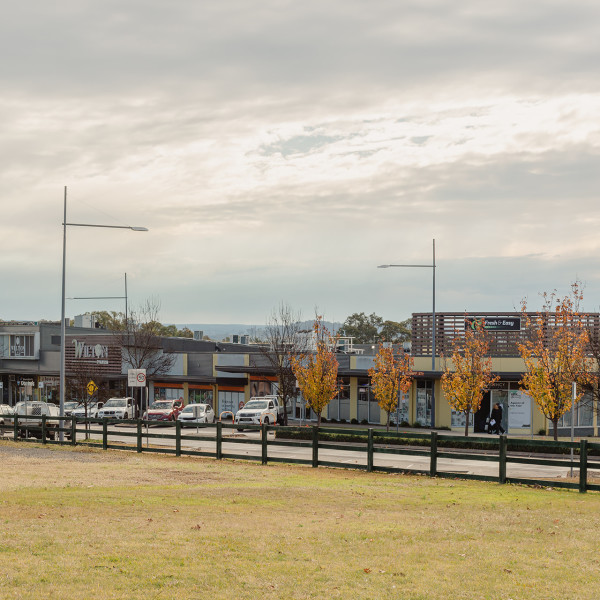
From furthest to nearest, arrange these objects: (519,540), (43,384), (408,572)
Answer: (43,384)
(519,540)
(408,572)

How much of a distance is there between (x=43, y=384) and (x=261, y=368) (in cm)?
2789

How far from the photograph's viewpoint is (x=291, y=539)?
39.7 ft

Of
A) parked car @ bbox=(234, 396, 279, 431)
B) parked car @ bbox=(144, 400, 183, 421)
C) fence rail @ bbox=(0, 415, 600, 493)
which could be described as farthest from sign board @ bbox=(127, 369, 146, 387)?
parked car @ bbox=(144, 400, 183, 421)

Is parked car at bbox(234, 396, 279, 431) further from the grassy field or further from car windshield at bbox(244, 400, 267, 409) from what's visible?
the grassy field

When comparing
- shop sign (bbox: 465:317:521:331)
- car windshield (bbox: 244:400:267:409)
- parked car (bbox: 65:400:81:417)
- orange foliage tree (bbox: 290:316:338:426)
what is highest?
shop sign (bbox: 465:317:521:331)

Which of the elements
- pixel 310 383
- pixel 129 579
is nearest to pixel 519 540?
pixel 129 579

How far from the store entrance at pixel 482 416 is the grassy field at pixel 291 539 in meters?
27.5

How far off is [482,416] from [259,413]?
12828 millimetres

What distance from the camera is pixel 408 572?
1016 centimetres

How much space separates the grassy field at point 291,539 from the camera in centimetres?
941

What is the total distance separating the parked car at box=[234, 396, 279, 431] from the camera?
154 ft

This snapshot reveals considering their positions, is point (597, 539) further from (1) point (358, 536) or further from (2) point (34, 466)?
(2) point (34, 466)

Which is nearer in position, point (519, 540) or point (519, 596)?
point (519, 596)

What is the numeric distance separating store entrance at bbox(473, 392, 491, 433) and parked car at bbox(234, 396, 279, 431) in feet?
38.2
